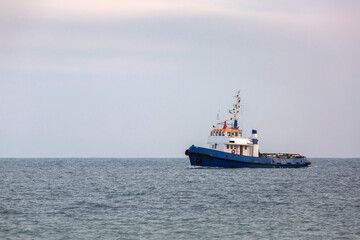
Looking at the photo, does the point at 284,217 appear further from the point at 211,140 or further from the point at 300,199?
the point at 211,140

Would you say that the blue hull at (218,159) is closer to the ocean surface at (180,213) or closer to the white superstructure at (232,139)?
the white superstructure at (232,139)

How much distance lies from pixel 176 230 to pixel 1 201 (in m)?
19.8

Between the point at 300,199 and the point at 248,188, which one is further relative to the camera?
the point at 248,188

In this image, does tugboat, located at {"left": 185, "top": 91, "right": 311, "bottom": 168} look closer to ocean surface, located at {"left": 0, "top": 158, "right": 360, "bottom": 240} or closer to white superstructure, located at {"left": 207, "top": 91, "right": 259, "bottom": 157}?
white superstructure, located at {"left": 207, "top": 91, "right": 259, "bottom": 157}

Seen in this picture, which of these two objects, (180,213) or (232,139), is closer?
(180,213)

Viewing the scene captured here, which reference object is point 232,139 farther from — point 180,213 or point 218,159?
point 180,213

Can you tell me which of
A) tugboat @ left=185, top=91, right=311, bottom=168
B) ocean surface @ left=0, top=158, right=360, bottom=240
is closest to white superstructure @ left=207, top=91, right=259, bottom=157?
tugboat @ left=185, top=91, right=311, bottom=168

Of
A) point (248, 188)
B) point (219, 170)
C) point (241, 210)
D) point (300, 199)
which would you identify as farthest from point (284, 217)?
point (219, 170)

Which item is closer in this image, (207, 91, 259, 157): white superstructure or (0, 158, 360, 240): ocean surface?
(0, 158, 360, 240): ocean surface

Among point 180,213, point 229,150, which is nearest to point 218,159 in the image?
point 229,150

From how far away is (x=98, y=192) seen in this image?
52.8 metres

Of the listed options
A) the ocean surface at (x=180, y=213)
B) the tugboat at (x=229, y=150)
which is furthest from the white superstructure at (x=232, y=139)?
the ocean surface at (x=180, y=213)

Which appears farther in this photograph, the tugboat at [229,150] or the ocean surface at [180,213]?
the tugboat at [229,150]

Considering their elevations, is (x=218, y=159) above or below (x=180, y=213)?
above
